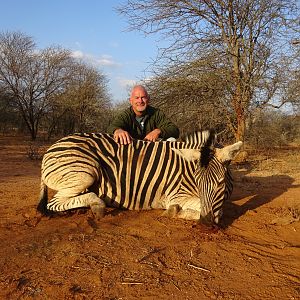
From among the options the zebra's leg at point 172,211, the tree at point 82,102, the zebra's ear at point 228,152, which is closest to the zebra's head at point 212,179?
the zebra's ear at point 228,152

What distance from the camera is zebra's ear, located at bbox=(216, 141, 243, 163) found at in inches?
138

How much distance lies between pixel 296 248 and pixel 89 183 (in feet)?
7.09

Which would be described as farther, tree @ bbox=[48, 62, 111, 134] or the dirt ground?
tree @ bbox=[48, 62, 111, 134]

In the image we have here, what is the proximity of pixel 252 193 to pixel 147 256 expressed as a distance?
3.18m

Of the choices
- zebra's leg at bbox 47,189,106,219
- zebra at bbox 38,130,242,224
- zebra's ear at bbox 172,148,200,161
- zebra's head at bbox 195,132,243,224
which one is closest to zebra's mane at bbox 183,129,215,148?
zebra at bbox 38,130,242,224

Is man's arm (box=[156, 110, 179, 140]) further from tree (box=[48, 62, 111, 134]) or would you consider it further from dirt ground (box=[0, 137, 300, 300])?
tree (box=[48, 62, 111, 134])

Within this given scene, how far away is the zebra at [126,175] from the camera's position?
12.5ft

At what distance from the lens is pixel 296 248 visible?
3.01m

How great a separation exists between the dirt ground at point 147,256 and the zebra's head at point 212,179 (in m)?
0.17

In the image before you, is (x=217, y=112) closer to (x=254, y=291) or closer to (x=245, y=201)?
(x=245, y=201)

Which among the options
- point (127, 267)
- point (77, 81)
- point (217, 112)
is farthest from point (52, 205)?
point (77, 81)

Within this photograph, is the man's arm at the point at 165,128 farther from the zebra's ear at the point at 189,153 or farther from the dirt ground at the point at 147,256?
the dirt ground at the point at 147,256

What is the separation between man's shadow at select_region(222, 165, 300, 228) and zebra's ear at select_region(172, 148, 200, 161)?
763 mm

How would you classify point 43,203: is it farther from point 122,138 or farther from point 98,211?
point 122,138
